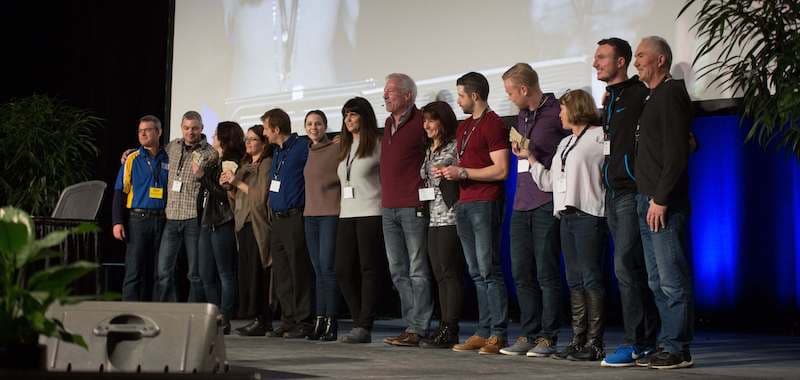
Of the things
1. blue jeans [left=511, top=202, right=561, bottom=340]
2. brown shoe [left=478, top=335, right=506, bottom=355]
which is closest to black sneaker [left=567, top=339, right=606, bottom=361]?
blue jeans [left=511, top=202, right=561, bottom=340]

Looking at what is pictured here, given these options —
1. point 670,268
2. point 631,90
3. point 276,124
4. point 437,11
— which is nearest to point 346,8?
point 437,11

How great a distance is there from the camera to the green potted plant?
1.73 meters

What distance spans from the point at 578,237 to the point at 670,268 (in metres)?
0.49

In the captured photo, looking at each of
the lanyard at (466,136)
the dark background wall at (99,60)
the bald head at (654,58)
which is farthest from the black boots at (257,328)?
the dark background wall at (99,60)

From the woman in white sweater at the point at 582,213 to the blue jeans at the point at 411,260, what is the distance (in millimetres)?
764

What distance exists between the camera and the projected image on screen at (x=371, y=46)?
528 centimetres

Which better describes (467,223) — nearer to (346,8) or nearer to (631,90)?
(631,90)

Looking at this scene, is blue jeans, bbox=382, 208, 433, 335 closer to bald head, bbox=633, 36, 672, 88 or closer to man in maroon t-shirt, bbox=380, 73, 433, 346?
man in maroon t-shirt, bbox=380, 73, 433, 346

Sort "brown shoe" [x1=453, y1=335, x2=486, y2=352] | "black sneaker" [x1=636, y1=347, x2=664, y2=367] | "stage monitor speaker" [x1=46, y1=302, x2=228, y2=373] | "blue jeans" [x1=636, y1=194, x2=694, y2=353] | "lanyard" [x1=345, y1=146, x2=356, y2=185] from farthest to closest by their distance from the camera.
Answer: "lanyard" [x1=345, y1=146, x2=356, y2=185], "brown shoe" [x1=453, y1=335, x2=486, y2=352], "black sneaker" [x1=636, y1=347, x2=664, y2=367], "blue jeans" [x1=636, y1=194, x2=694, y2=353], "stage monitor speaker" [x1=46, y1=302, x2=228, y2=373]

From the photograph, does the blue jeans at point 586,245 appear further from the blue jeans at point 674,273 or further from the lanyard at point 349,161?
the lanyard at point 349,161

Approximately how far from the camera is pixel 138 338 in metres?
2.14

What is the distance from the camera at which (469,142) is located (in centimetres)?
477

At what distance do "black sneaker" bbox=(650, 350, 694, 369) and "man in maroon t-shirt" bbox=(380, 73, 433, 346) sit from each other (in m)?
1.31

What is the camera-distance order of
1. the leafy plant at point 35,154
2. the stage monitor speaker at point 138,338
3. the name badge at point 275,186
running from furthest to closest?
1. the leafy plant at point 35,154
2. the name badge at point 275,186
3. the stage monitor speaker at point 138,338
